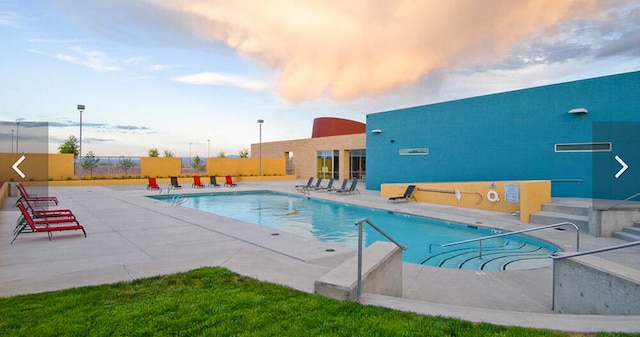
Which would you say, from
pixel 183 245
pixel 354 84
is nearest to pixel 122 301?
pixel 183 245

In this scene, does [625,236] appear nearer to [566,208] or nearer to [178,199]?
[566,208]

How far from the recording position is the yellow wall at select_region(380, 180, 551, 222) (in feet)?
36.2

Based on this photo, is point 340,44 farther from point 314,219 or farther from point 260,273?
point 260,273

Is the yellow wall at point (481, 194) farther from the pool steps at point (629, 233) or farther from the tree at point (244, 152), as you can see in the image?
the tree at point (244, 152)

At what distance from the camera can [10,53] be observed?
1138cm

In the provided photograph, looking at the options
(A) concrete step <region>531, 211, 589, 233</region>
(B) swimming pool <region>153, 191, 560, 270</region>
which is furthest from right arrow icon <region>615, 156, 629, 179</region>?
(B) swimming pool <region>153, 191, 560, 270</region>

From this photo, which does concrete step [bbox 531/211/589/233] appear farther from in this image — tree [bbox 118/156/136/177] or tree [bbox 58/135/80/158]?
tree [bbox 58/135/80/158]

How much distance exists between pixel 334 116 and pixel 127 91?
2538cm

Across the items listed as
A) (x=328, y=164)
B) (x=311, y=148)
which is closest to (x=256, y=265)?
(x=328, y=164)

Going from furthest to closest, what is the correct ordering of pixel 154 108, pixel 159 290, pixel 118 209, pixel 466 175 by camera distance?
pixel 154 108, pixel 466 175, pixel 118 209, pixel 159 290

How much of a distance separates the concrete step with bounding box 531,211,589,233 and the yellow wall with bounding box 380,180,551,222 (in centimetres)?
27

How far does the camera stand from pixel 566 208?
10711mm

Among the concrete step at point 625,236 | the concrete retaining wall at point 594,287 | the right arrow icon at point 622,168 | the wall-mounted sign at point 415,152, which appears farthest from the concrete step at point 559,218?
the wall-mounted sign at point 415,152

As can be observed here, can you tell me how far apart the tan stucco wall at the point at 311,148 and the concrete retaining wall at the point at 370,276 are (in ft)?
77.2
